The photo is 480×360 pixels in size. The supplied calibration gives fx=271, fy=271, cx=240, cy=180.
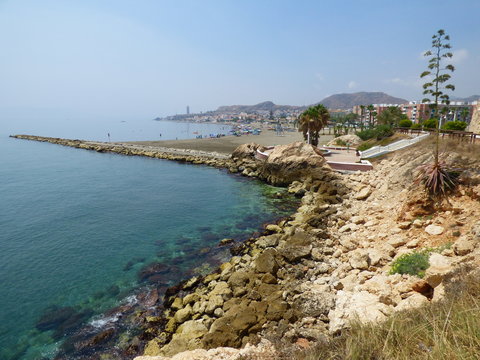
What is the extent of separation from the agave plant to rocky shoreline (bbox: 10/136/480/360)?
1.70 ft

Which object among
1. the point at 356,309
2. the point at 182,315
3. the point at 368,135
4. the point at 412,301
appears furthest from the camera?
the point at 368,135

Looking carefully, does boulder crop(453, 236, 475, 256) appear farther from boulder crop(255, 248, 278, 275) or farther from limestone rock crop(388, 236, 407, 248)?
boulder crop(255, 248, 278, 275)

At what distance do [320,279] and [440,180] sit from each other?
8.03m

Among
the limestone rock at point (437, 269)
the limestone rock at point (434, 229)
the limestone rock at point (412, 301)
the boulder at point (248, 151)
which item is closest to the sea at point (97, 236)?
the boulder at point (248, 151)

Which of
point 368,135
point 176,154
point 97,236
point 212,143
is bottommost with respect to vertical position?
point 97,236

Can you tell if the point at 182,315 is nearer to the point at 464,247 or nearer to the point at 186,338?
the point at 186,338

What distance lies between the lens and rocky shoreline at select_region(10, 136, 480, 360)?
26.5 ft

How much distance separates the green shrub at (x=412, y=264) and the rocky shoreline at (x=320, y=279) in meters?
0.27

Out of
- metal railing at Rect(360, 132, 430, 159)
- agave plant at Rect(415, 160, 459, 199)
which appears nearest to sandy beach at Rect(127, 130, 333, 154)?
metal railing at Rect(360, 132, 430, 159)

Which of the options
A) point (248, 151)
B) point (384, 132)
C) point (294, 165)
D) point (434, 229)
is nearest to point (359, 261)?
point (434, 229)

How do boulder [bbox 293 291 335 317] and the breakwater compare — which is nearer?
boulder [bbox 293 291 335 317]

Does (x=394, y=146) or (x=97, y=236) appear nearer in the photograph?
(x=97, y=236)

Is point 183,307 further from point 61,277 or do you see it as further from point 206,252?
point 61,277

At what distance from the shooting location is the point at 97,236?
18.9 meters
